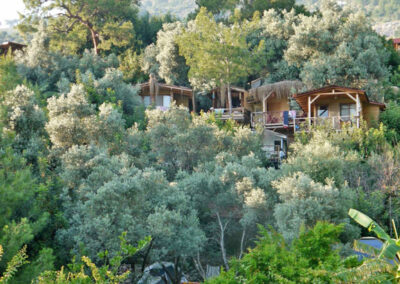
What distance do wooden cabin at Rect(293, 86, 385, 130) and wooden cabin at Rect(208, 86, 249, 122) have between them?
173 inches

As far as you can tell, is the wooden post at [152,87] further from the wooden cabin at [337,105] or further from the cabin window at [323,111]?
the cabin window at [323,111]

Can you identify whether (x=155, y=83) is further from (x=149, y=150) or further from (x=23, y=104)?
(x=23, y=104)

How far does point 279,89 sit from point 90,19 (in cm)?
2083

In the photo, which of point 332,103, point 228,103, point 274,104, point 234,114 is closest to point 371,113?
point 332,103

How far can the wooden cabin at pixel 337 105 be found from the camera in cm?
2591

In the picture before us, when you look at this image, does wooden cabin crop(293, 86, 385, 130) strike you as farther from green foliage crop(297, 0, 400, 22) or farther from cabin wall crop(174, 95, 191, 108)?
green foliage crop(297, 0, 400, 22)

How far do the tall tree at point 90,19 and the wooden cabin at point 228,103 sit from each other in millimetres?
10757

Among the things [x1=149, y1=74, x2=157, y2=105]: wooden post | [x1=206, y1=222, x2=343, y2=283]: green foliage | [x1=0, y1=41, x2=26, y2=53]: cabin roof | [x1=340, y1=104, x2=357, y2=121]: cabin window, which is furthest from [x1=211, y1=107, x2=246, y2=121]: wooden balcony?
[x1=0, y1=41, x2=26, y2=53]: cabin roof

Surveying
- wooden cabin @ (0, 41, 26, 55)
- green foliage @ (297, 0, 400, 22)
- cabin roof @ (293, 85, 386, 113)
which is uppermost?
green foliage @ (297, 0, 400, 22)

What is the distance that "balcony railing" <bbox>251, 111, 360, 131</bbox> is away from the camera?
25.2m

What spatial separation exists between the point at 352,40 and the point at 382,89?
4755 millimetres

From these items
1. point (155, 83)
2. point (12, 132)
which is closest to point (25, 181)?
point (12, 132)

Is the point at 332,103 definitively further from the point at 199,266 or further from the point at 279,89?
the point at 199,266

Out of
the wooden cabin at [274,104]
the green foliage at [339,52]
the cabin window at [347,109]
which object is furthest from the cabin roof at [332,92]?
the green foliage at [339,52]
